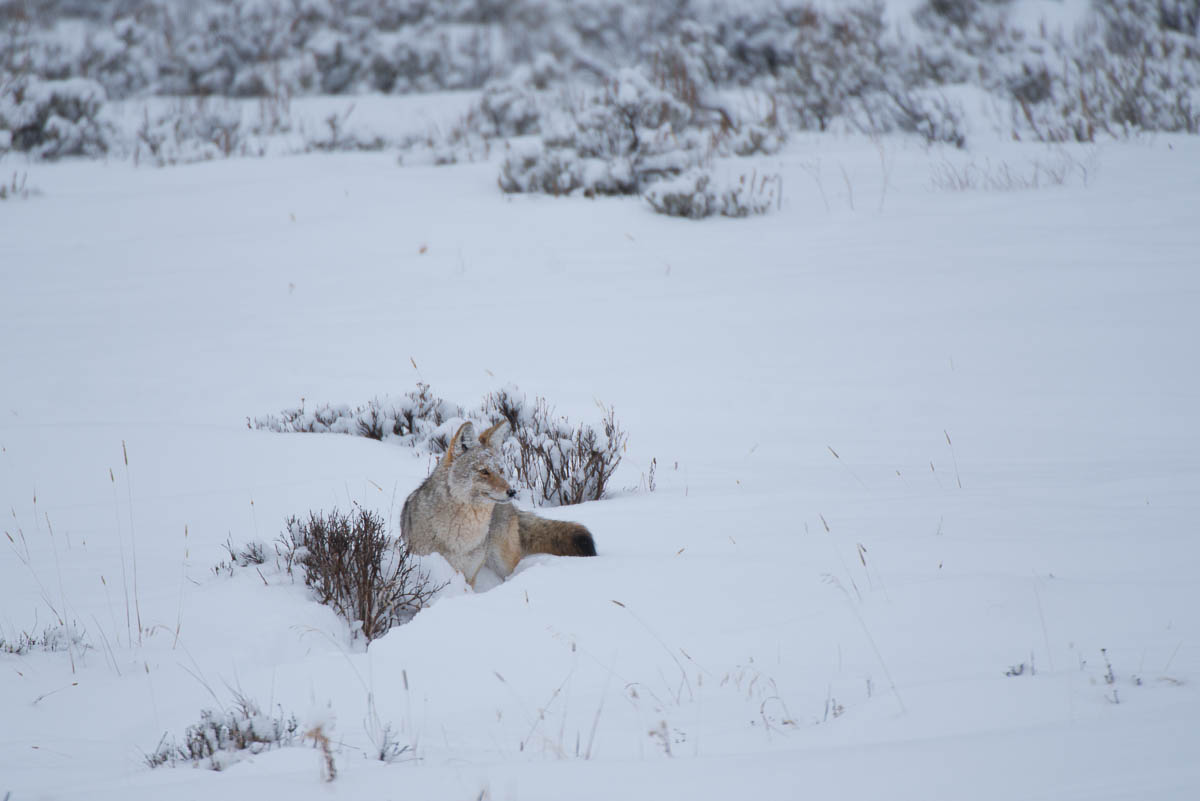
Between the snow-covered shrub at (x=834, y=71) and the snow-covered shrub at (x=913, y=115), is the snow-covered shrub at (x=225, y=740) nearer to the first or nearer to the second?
the snow-covered shrub at (x=913, y=115)

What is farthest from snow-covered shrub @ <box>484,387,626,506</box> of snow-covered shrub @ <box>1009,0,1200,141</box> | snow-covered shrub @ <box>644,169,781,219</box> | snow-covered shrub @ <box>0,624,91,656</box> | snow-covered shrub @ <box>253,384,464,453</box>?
snow-covered shrub @ <box>1009,0,1200,141</box>

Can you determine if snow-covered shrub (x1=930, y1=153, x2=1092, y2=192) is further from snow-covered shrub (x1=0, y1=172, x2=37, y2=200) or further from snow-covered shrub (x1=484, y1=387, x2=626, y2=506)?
snow-covered shrub (x1=0, y1=172, x2=37, y2=200)

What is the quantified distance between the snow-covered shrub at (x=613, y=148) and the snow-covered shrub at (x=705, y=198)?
0.78 meters

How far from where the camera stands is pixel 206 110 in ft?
53.4

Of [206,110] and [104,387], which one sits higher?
[206,110]

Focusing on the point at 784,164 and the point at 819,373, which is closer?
the point at 819,373

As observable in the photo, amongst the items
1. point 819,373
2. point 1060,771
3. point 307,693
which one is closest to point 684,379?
point 819,373

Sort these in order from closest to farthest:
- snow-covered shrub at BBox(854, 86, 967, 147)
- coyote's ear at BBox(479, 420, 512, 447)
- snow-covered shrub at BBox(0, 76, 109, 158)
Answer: coyote's ear at BBox(479, 420, 512, 447) < snow-covered shrub at BBox(854, 86, 967, 147) < snow-covered shrub at BBox(0, 76, 109, 158)

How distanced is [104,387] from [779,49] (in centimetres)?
1456

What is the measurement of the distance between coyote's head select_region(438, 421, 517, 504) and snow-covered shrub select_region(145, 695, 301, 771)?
1.58m

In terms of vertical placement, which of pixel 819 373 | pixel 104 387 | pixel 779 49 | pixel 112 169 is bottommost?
pixel 104 387

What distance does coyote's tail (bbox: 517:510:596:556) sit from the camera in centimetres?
403

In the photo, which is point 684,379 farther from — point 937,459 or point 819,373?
point 937,459

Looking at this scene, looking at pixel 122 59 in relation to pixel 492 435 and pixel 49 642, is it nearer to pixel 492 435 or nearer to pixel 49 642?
pixel 492 435
